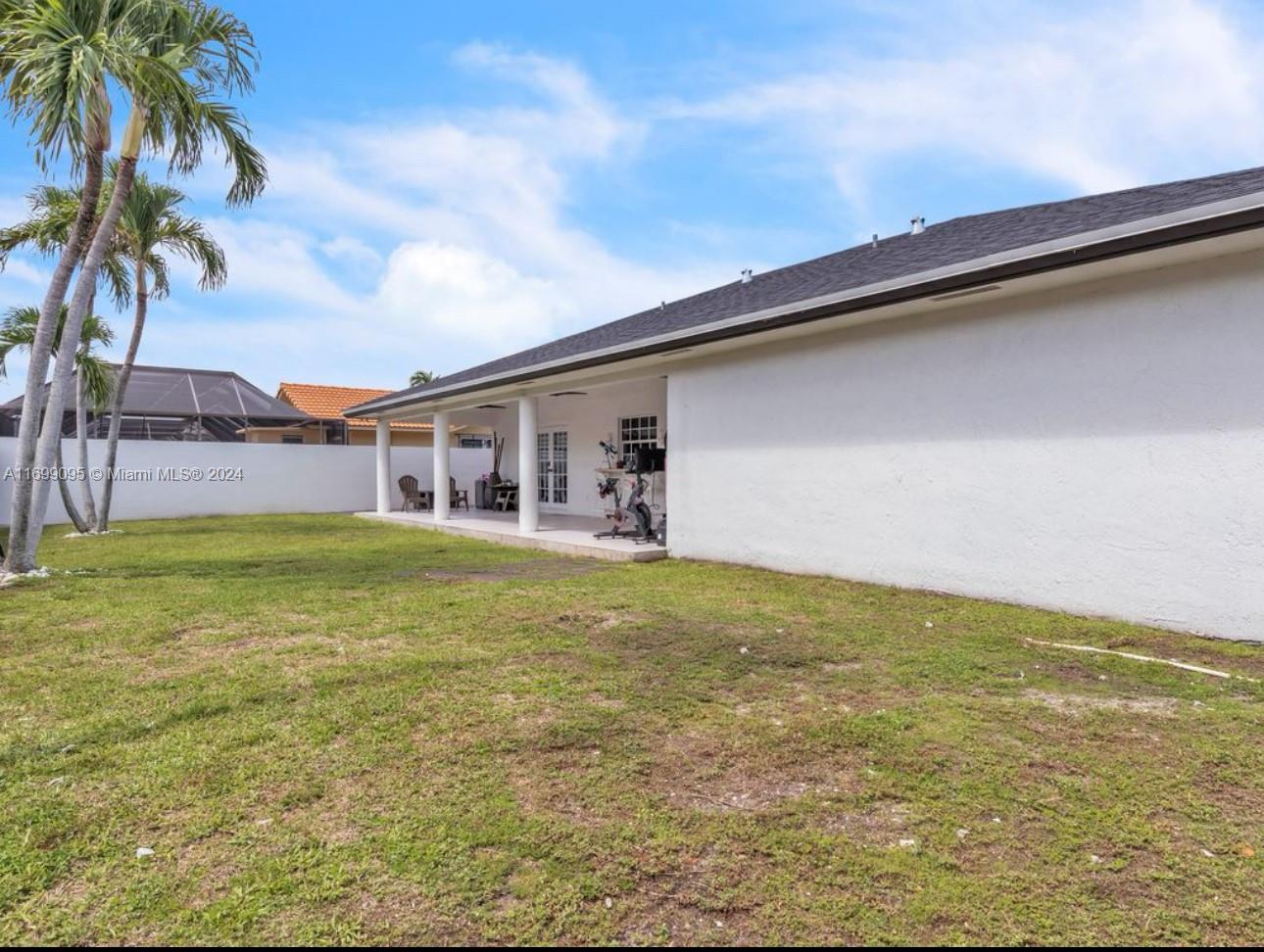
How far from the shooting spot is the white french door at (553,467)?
1634 centimetres

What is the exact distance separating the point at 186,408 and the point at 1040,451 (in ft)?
78.1

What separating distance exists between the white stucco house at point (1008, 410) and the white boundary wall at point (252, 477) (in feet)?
38.7

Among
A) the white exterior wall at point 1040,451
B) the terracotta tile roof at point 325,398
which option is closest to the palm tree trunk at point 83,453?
the white exterior wall at point 1040,451

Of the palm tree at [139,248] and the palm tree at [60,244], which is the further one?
the palm tree at [139,248]

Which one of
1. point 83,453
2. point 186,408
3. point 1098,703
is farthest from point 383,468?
point 1098,703

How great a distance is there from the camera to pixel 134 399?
845 inches

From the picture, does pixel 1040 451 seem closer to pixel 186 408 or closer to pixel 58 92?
pixel 58 92

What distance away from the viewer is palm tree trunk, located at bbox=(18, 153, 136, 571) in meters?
7.62

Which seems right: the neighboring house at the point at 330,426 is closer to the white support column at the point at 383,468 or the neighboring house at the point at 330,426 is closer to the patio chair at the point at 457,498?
the patio chair at the point at 457,498

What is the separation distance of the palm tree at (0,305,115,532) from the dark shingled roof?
307 inches

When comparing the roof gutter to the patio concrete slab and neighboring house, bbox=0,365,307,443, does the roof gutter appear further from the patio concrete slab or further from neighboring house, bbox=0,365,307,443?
neighboring house, bbox=0,365,307,443

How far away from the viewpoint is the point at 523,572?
8344mm

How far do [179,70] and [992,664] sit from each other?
997 centimetres

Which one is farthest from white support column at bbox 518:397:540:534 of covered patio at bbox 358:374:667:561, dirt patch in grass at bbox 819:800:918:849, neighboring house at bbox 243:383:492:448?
neighboring house at bbox 243:383:492:448
